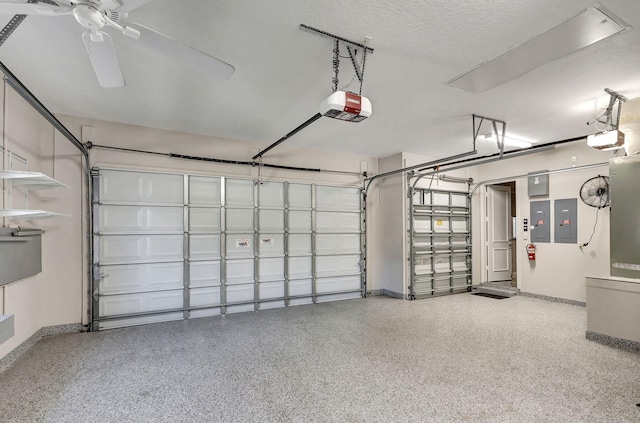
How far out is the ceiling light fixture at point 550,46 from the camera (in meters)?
2.24

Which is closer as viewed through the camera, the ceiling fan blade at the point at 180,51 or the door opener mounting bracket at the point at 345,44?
the ceiling fan blade at the point at 180,51

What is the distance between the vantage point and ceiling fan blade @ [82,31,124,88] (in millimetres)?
1855

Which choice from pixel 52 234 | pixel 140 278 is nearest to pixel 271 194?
pixel 140 278

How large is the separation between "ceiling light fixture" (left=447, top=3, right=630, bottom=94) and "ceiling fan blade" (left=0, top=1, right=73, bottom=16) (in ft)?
10.6

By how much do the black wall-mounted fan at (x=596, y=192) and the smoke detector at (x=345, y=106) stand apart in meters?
5.38

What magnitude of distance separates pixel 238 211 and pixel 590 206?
6.52m

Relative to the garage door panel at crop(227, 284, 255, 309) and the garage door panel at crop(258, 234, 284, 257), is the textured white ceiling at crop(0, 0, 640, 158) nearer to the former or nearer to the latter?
the garage door panel at crop(258, 234, 284, 257)

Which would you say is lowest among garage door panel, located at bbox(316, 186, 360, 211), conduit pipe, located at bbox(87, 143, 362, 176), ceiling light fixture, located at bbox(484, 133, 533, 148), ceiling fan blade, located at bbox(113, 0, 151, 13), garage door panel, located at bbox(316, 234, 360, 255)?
garage door panel, located at bbox(316, 234, 360, 255)

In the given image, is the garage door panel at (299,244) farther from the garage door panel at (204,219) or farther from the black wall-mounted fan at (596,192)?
the black wall-mounted fan at (596,192)

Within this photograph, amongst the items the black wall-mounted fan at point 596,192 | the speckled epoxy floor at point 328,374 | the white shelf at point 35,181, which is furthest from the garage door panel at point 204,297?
the black wall-mounted fan at point 596,192

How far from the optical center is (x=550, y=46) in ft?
8.31

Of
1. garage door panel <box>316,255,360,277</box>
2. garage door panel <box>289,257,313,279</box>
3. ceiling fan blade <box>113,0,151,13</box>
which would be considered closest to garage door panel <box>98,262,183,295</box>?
garage door panel <box>289,257,313,279</box>

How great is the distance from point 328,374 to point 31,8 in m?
3.51

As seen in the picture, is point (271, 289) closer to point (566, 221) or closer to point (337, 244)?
point (337, 244)
